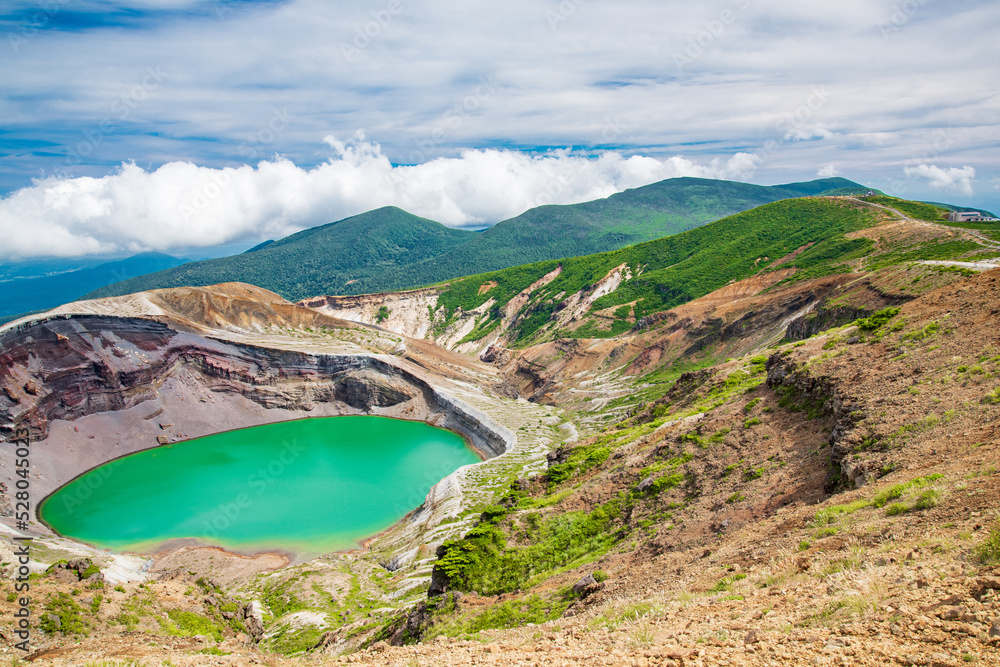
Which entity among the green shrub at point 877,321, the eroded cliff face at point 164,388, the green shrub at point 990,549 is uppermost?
the green shrub at point 877,321

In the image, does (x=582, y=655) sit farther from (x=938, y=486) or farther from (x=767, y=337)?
(x=767, y=337)

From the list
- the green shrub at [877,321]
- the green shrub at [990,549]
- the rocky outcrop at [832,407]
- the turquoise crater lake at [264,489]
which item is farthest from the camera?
the turquoise crater lake at [264,489]

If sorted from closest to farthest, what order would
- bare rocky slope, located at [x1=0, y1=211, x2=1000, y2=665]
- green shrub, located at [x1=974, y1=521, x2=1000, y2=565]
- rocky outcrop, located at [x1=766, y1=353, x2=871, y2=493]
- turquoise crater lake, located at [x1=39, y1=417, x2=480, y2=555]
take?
green shrub, located at [x1=974, y1=521, x2=1000, y2=565], bare rocky slope, located at [x1=0, y1=211, x2=1000, y2=665], rocky outcrop, located at [x1=766, y1=353, x2=871, y2=493], turquoise crater lake, located at [x1=39, y1=417, x2=480, y2=555]

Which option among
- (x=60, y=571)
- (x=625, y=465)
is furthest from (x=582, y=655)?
(x=60, y=571)

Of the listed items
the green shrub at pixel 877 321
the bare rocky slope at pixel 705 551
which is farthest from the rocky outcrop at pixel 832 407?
the green shrub at pixel 877 321

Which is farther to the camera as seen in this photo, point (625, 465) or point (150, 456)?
point (150, 456)

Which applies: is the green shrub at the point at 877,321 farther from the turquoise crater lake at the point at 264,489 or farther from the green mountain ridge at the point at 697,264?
the turquoise crater lake at the point at 264,489

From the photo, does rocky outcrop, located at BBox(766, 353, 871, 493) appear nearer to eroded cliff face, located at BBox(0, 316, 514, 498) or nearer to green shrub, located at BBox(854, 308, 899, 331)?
green shrub, located at BBox(854, 308, 899, 331)

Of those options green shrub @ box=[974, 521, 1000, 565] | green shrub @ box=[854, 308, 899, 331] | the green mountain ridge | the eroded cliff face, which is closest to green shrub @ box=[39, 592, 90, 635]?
green shrub @ box=[974, 521, 1000, 565]
